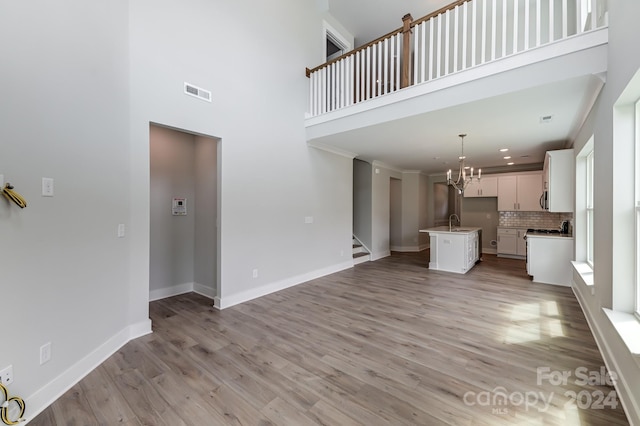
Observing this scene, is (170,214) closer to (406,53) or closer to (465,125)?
(406,53)

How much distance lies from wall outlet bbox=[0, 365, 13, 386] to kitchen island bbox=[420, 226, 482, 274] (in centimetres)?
600

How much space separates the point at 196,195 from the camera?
4.29 meters

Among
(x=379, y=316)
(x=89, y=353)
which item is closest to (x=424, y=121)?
(x=379, y=316)

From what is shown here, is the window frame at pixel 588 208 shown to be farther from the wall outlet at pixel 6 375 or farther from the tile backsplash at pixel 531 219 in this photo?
the wall outlet at pixel 6 375

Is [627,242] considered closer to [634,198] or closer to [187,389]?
[634,198]

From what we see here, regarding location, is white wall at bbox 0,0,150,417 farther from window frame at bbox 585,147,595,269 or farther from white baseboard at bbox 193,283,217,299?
window frame at bbox 585,147,595,269

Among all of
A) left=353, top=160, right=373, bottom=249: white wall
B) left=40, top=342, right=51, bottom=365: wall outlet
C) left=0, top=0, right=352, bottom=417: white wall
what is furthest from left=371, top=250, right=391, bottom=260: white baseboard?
left=40, top=342, right=51, bottom=365: wall outlet

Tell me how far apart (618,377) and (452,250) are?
3.74 metres

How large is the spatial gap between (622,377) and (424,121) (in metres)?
3.08

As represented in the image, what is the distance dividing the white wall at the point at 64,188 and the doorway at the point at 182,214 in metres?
1.30

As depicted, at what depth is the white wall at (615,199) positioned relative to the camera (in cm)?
166

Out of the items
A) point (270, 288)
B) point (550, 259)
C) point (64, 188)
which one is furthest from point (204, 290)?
point (550, 259)

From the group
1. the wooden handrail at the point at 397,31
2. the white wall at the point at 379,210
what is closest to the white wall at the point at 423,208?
the white wall at the point at 379,210

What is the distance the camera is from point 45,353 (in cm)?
180
